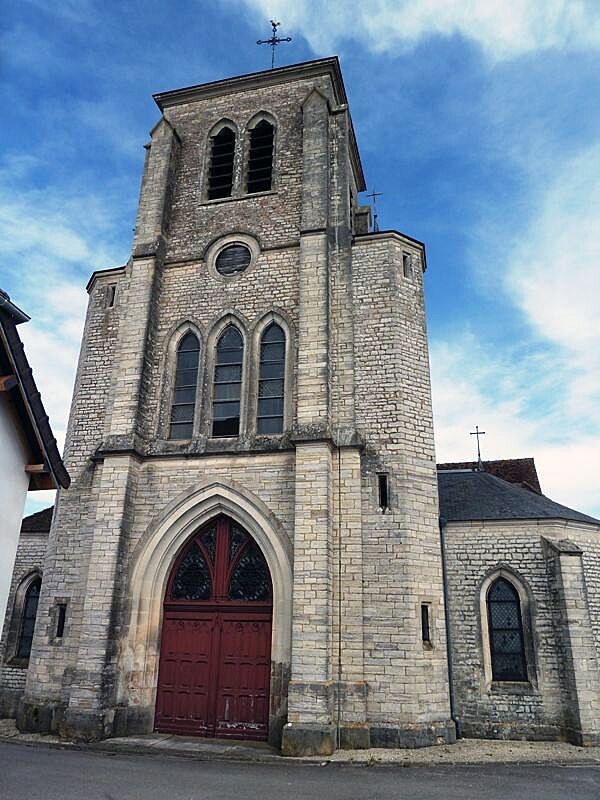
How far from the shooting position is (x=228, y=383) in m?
12.6

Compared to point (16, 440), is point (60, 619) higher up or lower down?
lower down

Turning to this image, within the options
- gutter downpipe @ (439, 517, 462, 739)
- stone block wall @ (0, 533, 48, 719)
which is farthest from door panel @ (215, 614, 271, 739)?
stone block wall @ (0, 533, 48, 719)

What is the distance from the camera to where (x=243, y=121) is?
1556cm

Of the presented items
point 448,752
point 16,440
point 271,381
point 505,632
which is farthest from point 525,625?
point 16,440

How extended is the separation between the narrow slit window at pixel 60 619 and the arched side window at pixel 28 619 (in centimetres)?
230

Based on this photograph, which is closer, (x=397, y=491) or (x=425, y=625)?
(x=425, y=625)

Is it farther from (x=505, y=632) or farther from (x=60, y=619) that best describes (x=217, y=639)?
(x=505, y=632)

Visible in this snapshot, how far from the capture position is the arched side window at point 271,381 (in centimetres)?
1205

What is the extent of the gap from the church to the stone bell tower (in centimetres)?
5

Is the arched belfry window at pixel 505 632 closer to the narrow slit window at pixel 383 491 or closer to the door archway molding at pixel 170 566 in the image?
the narrow slit window at pixel 383 491

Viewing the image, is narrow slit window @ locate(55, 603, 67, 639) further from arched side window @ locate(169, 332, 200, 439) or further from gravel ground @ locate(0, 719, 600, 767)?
arched side window @ locate(169, 332, 200, 439)

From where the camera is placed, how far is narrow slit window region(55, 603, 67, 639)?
11.4 m

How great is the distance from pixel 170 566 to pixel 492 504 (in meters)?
6.61

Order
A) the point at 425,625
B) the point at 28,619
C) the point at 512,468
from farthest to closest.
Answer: the point at 512,468 < the point at 28,619 < the point at 425,625
